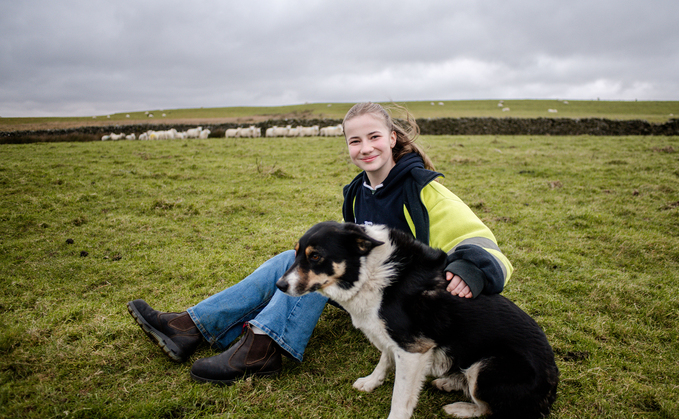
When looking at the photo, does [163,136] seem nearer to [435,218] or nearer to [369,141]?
[369,141]

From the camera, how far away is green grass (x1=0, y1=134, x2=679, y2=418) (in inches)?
130

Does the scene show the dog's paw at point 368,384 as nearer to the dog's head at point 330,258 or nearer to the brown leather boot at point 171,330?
the dog's head at point 330,258

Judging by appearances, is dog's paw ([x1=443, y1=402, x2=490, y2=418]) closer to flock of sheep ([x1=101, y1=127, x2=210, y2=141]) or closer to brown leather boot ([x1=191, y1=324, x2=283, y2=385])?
brown leather boot ([x1=191, y1=324, x2=283, y2=385])

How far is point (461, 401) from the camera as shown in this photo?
3.41m

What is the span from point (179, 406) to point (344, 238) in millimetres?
2223

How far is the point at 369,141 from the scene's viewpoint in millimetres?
3779

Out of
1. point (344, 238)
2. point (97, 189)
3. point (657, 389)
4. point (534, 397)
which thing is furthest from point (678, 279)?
point (97, 189)

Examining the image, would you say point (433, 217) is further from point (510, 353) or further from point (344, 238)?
point (510, 353)

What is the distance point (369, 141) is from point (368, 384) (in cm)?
263

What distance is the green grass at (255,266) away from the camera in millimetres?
3309

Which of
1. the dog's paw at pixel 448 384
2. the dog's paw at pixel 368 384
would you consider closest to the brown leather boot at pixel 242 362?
the dog's paw at pixel 368 384

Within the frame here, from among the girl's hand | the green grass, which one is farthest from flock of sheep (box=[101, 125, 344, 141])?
the girl's hand

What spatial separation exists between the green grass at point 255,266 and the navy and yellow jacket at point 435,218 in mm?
1516

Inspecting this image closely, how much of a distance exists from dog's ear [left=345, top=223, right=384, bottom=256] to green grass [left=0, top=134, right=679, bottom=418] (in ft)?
5.14
